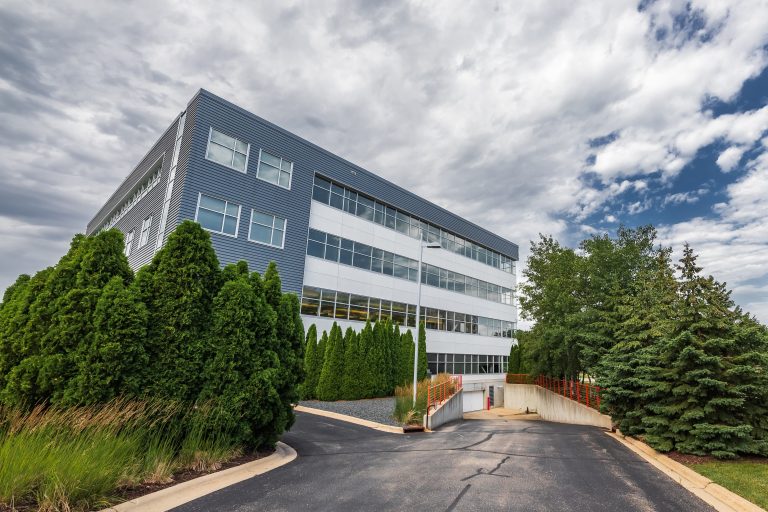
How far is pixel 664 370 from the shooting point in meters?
10.8

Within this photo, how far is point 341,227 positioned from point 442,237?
12.4 metres

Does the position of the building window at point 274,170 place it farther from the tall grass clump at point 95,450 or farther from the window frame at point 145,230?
the tall grass clump at point 95,450

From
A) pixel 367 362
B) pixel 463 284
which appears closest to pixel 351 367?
pixel 367 362

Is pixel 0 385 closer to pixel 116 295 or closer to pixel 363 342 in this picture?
pixel 116 295

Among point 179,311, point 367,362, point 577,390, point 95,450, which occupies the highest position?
point 179,311

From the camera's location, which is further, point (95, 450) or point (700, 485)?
point (700, 485)

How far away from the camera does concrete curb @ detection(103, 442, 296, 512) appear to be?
5.01 meters

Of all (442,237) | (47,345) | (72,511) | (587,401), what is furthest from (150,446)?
(442,237)

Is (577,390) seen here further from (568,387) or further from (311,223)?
(311,223)

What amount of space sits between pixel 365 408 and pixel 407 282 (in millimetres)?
12974

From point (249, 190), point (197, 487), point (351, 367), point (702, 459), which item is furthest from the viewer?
point (351, 367)

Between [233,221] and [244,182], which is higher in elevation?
[244,182]

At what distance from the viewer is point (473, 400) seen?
35.4 metres

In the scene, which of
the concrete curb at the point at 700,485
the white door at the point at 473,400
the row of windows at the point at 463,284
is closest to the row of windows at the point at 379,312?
the row of windows at the point at 463,284
